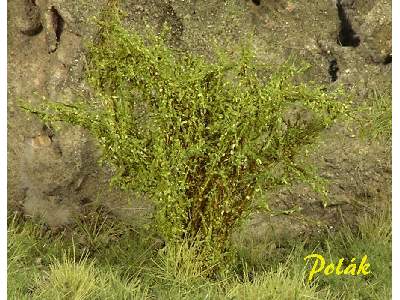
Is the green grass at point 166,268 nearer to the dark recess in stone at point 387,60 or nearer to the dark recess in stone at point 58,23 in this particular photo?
the dark recess in stone at point 387,60

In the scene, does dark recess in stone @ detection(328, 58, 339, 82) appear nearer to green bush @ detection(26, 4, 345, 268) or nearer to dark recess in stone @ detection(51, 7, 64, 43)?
green bush @ detection(26, 4, 345, 268)

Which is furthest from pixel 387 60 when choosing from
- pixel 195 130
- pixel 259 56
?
pixel 195 130

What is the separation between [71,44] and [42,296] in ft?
6.47

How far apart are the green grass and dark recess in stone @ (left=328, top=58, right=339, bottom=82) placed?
3.54 feet

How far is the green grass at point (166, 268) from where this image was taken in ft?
16.3

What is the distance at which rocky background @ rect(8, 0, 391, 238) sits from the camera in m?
5.97

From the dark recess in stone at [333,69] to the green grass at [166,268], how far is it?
1080 millimetres

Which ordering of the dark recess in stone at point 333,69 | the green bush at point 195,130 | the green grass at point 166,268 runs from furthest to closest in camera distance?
the dark recess in stone at point 333,69, the green grass at point 166,268, the green bush at point 195,130

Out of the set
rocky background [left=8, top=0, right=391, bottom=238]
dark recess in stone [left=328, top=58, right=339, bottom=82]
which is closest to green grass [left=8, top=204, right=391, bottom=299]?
rocky background [left=8, top=0, right=391, bottom=238]

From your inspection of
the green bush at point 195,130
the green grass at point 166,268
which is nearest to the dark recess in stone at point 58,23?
the green bush at point 195,130

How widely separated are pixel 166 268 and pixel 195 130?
3.05ft

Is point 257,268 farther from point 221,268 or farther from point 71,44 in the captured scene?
point 71,44

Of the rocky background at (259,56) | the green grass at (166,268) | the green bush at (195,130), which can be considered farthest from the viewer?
the rocky background at (259,56)

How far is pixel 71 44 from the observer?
5977 millimetres
